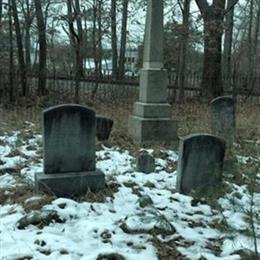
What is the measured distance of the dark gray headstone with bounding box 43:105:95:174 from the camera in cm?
547

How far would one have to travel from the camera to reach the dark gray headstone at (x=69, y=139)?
17.9 ft

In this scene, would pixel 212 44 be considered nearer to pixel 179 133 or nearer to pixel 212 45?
pixel 212 45

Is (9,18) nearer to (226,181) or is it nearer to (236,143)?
(236,143)

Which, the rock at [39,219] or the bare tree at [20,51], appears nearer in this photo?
the rock at [39,219]

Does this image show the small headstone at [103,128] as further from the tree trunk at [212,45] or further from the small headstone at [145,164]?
the tree trunk at [212,45]

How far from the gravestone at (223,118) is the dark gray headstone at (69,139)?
3.72m

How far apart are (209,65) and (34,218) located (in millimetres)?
14083

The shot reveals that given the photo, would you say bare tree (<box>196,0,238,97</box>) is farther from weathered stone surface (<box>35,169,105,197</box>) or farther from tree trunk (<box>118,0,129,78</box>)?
weathered stone surface (<box>35,169,105,197</box>)

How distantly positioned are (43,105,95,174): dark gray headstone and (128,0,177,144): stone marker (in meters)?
3.40

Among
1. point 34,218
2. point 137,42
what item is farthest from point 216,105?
point 137,42

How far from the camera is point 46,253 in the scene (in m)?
3.95

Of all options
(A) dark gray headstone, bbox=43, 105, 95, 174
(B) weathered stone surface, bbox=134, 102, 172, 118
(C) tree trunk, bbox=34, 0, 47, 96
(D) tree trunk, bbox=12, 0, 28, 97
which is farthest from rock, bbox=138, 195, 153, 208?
(C) tree trunk, bbox=34, 0, 47, 96

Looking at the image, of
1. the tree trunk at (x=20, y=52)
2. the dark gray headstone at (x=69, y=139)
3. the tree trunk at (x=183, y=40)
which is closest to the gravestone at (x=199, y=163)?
the dark gray headstone at (x=69, y=139)

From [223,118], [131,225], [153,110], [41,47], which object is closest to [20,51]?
[41,47]
